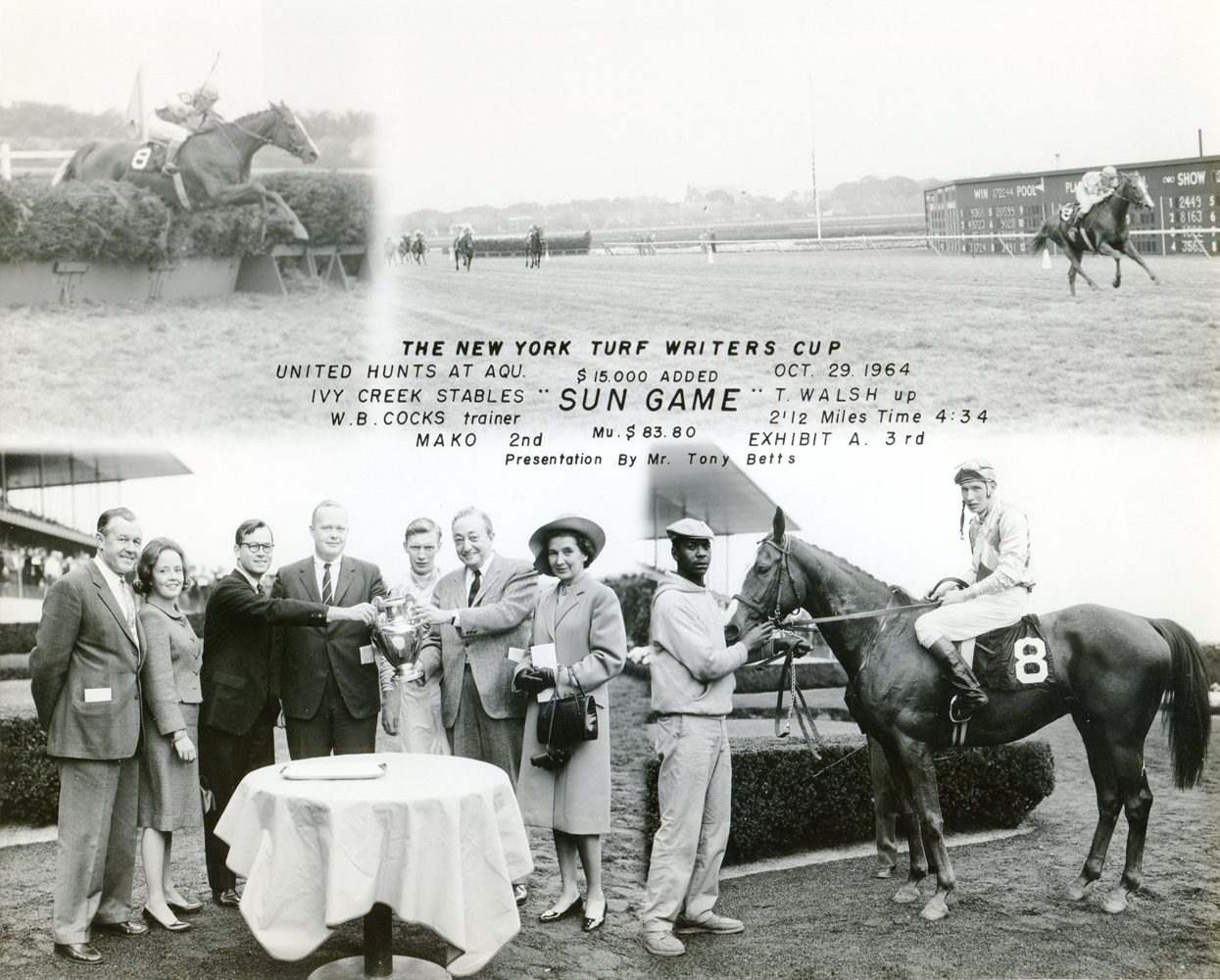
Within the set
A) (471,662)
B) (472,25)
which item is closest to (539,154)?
(472,25)

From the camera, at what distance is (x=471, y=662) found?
19.0 feet

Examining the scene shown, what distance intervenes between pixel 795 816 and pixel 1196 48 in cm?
487

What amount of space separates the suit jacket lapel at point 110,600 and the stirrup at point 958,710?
3.94m

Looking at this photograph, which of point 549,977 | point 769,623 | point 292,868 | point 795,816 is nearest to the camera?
point 292,868

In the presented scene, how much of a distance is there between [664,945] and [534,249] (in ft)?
12.6

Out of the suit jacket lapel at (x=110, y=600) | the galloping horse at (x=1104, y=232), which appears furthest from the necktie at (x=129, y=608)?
the galloping horse at (x=1104, y=232)

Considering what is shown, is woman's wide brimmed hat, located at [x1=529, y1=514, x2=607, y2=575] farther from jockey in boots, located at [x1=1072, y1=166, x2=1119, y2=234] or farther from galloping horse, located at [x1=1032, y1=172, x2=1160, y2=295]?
jockey in boots, located at [x1=1072, y1=166, x2=1119, y2=234]

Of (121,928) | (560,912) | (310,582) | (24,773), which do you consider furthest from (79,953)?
(560,912)

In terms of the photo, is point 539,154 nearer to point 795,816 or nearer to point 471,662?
point 471,662

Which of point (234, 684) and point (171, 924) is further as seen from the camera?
point (234, 684)

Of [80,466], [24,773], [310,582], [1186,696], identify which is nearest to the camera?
[1186,696]

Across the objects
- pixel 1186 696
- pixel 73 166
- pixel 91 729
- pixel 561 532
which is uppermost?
pixel 73 166

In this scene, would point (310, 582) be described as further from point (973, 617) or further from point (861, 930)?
point (973, 617)

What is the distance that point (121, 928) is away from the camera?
538 centimetres
